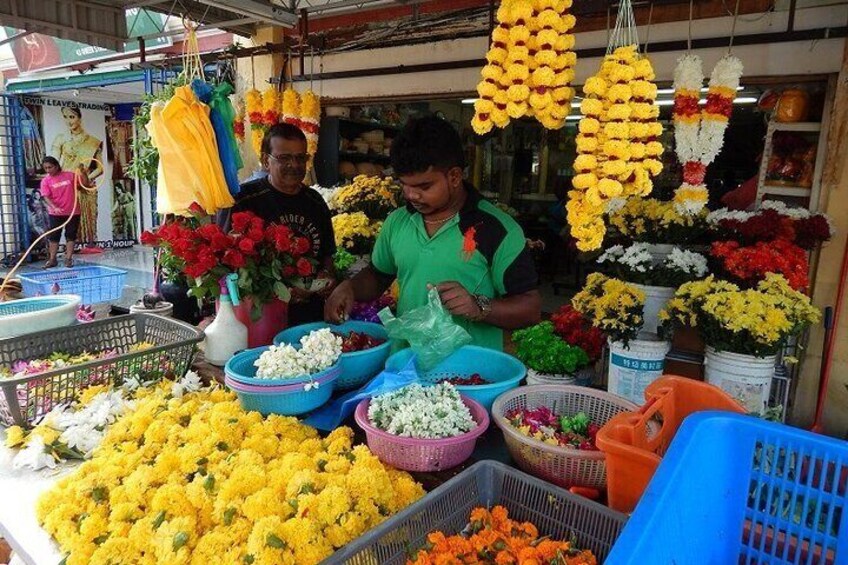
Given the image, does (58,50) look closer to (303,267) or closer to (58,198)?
(58,198)

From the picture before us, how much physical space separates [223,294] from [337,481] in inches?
44.8

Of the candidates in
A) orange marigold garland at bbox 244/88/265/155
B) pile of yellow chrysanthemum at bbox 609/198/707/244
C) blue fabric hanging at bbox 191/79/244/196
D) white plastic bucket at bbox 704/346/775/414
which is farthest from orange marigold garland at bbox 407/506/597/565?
orange marigold garland at bbox 244/88/265/155

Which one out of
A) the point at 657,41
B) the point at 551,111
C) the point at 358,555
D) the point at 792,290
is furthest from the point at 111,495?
the point at 657,41

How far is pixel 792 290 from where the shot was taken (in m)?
3.34

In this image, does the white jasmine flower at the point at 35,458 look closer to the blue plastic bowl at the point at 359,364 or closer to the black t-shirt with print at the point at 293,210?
the blue plastic bowl at the point at 359,364

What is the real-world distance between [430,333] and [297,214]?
5.20ft

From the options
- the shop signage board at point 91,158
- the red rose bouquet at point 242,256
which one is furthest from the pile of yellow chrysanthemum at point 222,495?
the shop signage board at point 91,158

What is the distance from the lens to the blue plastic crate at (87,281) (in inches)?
195

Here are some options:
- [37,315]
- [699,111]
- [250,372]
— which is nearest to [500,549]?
[250,372]

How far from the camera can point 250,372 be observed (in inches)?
69.6

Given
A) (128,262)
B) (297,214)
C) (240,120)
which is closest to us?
(297,214)

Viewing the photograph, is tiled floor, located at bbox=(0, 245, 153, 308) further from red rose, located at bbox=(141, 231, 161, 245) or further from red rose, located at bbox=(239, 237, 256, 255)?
red rose, located at bbox=(239, 237, 256, 255)

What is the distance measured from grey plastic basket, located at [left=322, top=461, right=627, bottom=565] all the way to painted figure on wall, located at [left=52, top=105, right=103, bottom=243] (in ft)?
40.7

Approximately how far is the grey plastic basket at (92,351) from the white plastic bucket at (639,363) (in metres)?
2.81
